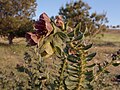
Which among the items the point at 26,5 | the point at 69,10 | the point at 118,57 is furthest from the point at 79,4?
the point at 118,57

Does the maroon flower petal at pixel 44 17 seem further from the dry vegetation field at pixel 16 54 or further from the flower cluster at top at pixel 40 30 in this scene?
the dry vegetation field at pixel 16 54

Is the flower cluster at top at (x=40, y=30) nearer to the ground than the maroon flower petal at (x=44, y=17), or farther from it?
nearer to the ground

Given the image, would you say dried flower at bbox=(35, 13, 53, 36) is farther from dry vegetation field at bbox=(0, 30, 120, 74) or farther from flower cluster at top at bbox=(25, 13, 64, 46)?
dry vegetation field at bbox=(0, 30, 120, 74)

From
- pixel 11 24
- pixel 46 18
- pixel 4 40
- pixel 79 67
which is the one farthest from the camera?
pixel 4 40

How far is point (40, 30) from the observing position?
78cm

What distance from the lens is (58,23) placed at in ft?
2.65

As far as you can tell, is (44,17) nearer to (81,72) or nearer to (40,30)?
(40,30)

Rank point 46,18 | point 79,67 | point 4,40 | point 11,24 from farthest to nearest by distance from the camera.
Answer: point 4,40
point 11,24
point 79,67
point 46,18

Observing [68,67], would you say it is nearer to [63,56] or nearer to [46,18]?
[63,56]

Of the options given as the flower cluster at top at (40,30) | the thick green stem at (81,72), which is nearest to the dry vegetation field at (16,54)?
the thick green stem at (81,72)

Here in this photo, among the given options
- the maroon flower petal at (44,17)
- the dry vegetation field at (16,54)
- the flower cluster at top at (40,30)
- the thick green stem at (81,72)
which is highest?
the dry vegetation field at (16,54)

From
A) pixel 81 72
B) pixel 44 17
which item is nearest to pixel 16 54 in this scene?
pixel 81 72

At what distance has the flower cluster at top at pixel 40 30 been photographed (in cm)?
76

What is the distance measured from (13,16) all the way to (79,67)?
77.0 ft
